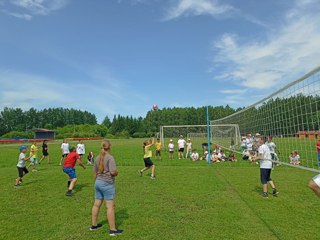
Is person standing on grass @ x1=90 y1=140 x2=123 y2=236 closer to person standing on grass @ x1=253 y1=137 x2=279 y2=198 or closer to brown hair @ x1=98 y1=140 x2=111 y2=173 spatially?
brown hair @ x1=98 y1=140 x2=111 y2=173

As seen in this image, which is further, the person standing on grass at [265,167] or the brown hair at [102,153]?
the person standing on grass at [265,167]

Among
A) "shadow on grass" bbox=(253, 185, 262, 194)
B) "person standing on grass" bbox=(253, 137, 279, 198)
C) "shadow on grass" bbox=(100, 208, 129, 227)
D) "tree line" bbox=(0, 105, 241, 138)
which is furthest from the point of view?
"tree line" bbox=(0, 105, 241, 138)

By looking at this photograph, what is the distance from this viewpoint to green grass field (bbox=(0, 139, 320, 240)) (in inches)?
224

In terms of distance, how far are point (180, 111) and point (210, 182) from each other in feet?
383

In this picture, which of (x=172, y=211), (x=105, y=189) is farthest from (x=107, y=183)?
(x=172, y=211)

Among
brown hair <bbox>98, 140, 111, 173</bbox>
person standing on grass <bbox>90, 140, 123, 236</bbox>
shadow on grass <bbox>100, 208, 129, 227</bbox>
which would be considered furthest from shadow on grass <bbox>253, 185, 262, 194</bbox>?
brown hair <bbox>98, 140, 111, 173</bbox>

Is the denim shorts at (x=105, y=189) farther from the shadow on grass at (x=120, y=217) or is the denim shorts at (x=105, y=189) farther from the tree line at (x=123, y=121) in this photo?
the tree line at (x=123, y=121)

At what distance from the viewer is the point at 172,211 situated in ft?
23.3

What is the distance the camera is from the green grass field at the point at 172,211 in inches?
224

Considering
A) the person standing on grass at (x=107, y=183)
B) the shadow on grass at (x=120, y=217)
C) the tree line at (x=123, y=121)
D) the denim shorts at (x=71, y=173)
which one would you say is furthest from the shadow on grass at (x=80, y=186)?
the tree line at (x=123, y=121)

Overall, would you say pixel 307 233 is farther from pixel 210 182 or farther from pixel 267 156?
pixel 210 182

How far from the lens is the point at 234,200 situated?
8.03 meters

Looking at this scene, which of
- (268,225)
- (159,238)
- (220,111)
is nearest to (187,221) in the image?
(159,238)

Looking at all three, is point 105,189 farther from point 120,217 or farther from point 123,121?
point 123,121
